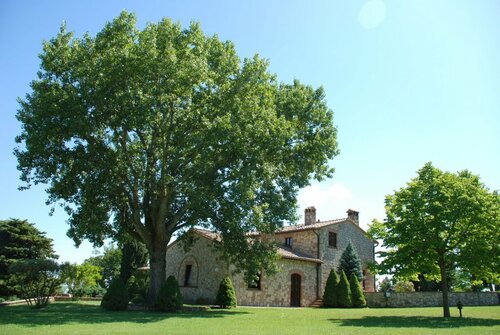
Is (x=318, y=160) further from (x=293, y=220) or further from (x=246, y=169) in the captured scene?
(x=246, y=169)

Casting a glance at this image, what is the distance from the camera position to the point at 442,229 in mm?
17844

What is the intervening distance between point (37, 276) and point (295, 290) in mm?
18221

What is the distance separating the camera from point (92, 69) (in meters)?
18.6

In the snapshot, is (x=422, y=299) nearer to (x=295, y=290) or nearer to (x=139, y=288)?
(x=295, y=290)

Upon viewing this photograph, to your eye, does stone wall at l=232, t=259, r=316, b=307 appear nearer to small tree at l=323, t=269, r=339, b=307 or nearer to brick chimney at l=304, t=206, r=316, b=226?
small tree at l=323, t=269, r=339, b=307

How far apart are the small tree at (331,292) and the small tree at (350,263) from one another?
13.5ft

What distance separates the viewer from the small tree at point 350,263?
3372 centimetres

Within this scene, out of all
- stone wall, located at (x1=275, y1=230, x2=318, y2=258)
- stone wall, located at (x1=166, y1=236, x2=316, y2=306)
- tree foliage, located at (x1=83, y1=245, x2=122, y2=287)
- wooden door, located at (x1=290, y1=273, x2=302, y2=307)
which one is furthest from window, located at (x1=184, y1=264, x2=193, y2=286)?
tree foliage, located at (x1=83, y1=245, x2=122, y2=287)

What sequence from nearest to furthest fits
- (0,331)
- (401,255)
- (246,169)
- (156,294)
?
(0,331) → (401,255) → (246,169) → (156,294)

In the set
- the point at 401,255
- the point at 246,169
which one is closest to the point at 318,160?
the point at 246,169

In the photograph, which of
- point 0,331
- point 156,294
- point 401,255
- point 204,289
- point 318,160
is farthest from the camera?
point 204,289

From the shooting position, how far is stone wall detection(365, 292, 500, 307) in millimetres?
30062

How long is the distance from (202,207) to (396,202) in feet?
31.9

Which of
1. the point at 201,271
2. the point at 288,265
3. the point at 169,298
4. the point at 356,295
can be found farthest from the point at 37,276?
the point at 356,295
